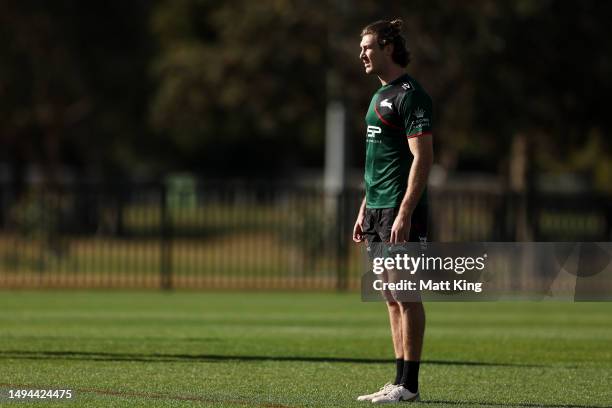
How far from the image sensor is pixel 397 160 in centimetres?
815

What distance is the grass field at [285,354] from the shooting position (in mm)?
8617

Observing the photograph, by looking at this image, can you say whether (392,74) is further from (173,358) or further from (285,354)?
(285,354)

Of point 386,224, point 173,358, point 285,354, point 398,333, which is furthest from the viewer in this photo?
point 285,354

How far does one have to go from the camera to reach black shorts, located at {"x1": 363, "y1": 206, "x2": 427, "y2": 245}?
803 centimetres

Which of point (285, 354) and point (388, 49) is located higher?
point (388, 49)

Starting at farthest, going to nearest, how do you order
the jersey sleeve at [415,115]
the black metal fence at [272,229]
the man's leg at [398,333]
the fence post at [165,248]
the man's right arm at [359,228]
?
the black metal fence at [272,229]
the fence post at [165,248]
the man's right arm at [359,228]
the man's leg at [398,333]
the jersey sleeve at [415,115]

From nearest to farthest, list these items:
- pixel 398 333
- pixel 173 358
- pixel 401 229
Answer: pixel 401 229 < pixel 398 333 < pixel 173 358

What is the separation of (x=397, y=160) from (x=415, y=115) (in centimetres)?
32

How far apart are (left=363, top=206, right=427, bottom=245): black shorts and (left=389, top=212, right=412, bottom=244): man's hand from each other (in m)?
0.09

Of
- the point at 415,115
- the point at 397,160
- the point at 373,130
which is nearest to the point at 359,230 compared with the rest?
the point at 397,160

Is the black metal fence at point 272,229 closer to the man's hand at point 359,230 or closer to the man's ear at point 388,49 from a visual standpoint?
the man's hand at point 359,230

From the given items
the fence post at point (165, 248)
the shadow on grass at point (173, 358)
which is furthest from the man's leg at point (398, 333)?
the fence post at point (165, 248)

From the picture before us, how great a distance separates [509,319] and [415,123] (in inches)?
362

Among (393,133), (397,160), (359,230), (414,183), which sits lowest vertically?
(359,230)
